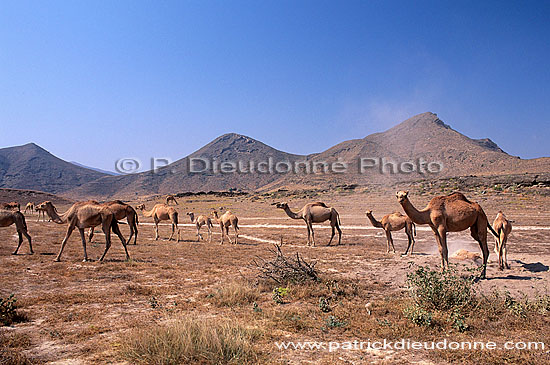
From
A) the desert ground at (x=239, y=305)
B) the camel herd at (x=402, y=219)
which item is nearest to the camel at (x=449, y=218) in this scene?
the camel herd at (x=402, y=219)

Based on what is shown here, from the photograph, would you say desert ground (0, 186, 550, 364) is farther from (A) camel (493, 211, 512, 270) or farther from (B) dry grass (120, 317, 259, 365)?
(A) camel (493, 211, 512, 270)

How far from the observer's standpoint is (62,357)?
4.89m

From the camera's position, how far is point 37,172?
168 m

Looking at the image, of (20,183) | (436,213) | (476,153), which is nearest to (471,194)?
(436,213)

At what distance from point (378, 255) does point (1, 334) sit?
11973 mm

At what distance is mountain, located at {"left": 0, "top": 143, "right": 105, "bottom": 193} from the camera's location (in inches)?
6181

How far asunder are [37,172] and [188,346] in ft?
652

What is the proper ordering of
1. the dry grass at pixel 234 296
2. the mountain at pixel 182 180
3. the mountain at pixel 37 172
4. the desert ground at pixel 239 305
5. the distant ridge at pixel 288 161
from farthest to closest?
1. the mountain at pixel 37 172
2. the mountain at pixel 182 180
3. the distant ridge at pixel 288 161
4. the dry grass at pixel 234 296
5. the desert ground at pixel 239 305

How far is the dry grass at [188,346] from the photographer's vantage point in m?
4.61

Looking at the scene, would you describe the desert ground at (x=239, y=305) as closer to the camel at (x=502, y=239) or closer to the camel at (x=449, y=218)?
the camel at (x=502, y=239)

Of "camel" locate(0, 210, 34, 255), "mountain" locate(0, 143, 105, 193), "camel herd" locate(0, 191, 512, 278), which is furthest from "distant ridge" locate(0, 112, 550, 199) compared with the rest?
"camel" locate(0, 210, 34, 255)

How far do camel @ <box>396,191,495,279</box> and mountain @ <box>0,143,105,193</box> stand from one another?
17797 cm

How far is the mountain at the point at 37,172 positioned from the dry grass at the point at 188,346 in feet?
585

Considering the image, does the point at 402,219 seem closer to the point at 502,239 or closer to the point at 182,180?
the point at 502,239
